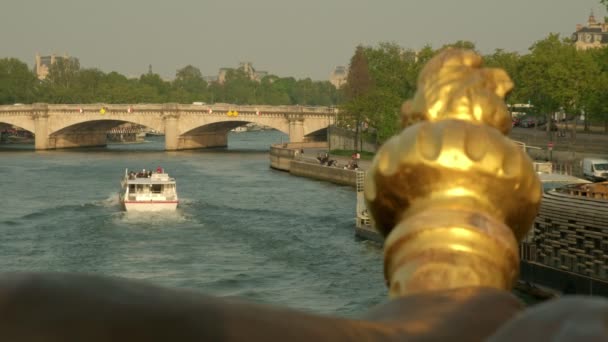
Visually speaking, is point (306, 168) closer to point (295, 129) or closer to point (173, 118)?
point (295, 129)

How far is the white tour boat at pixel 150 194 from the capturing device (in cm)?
3653

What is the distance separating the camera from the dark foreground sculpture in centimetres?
138

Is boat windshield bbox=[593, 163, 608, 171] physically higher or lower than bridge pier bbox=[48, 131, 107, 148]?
lower

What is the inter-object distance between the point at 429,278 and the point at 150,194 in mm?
35203

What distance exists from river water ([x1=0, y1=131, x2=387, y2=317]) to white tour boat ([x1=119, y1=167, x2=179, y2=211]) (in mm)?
455

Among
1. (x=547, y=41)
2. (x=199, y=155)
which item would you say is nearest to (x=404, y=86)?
(x=547, y=41)

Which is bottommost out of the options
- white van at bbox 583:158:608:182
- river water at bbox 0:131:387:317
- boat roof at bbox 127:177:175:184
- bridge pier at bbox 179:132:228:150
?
river water at bbox 0:131:387:317

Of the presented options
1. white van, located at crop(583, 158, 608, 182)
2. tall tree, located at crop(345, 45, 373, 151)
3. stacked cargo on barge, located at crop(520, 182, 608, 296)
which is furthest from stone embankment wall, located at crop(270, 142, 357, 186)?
stacked cargo on barge, located at crop(520, 182, 608, 296)

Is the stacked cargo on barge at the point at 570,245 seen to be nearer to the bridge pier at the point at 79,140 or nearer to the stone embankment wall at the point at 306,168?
the stone embankment wall at the point at 306,168

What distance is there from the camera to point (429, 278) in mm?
2455

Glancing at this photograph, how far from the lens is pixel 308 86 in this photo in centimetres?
16788

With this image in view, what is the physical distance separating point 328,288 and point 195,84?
456 ft

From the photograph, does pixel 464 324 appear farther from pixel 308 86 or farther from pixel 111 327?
pixel 308 86

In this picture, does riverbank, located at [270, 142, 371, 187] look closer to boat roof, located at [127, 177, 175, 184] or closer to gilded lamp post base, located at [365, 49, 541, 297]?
boat roof, located at [127, 177, 175, 184]
